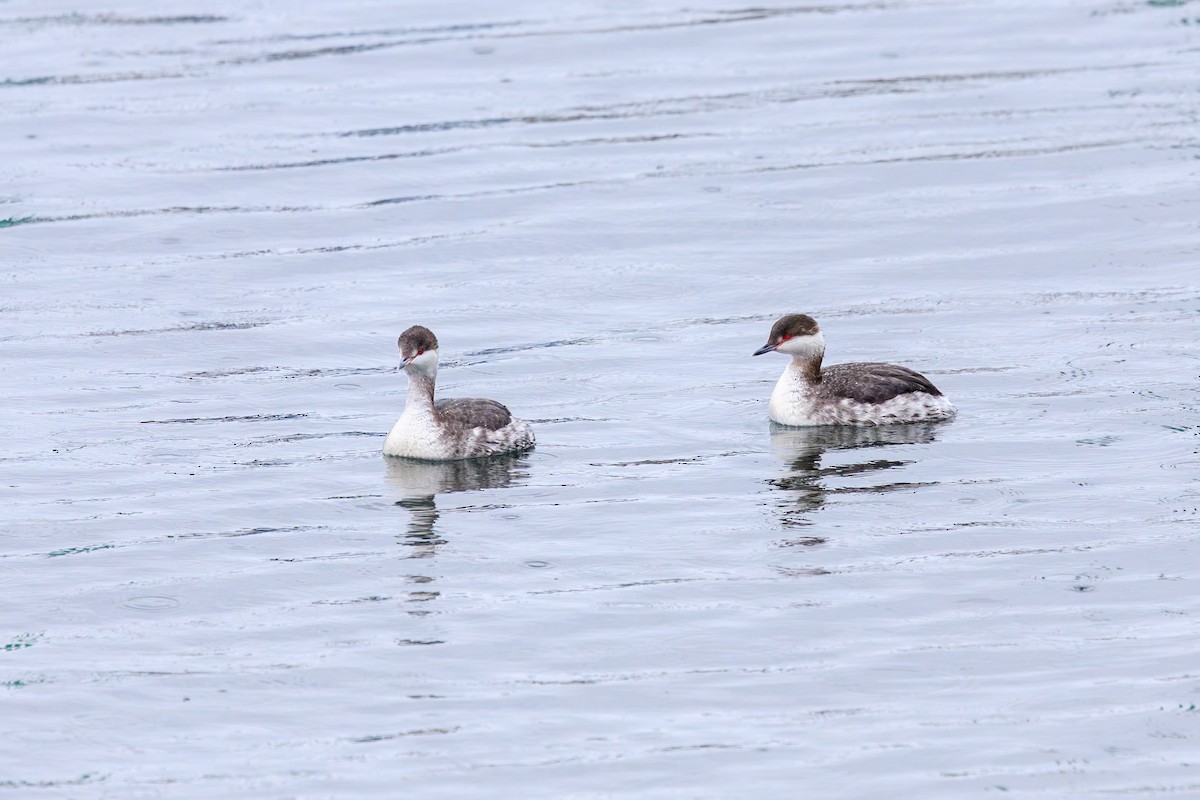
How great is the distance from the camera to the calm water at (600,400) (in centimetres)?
1191

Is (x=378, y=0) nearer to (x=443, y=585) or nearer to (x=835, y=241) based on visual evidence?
(x=835, y=241)

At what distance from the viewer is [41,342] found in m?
21.5

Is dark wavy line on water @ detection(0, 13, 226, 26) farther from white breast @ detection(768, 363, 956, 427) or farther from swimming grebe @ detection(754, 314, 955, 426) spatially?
white breast @ detection(768, 363, 956, 427)

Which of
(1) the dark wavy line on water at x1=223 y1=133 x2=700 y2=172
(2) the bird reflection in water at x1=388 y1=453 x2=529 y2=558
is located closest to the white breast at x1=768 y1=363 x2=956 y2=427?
(2) the bird reflection in water at x1=388 y1=453 x2=529 y2=558

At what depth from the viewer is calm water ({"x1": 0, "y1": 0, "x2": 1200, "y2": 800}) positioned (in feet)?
39.1

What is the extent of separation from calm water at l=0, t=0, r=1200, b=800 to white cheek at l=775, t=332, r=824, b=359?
0.75 m

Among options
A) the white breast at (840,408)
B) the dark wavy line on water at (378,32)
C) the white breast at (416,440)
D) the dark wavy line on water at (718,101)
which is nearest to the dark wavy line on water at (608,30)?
the dark wavy line on water at (378,32)

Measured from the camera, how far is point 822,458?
17469 mm

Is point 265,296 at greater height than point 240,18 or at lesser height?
lesser

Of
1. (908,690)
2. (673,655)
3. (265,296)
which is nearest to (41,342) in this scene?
(265,296)

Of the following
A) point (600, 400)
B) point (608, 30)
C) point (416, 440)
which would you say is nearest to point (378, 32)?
point (608, 30)

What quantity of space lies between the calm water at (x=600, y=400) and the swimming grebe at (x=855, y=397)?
0.80ft

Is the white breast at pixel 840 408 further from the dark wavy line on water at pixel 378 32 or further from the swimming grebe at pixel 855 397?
the dark wavy line on water at pixel 378 32

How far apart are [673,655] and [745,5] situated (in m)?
24.9
